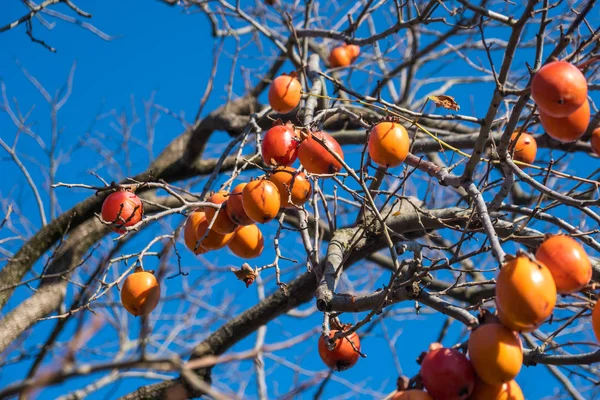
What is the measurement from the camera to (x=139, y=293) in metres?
2.24

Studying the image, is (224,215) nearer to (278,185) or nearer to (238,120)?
(278,185)

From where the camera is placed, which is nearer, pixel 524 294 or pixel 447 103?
pixel 524 294

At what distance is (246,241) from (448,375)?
118 cm

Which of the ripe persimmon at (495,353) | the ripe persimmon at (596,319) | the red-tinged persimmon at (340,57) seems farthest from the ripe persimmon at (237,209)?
the red-tinged persimmon at (340,57)

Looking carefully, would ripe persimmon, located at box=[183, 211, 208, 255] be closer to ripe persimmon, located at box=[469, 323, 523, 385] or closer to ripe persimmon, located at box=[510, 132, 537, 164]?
ripe persimmon, located at box=[469, 323, 523, 385]

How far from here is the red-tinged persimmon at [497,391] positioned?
1.54m

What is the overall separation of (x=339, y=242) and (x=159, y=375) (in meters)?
2.70

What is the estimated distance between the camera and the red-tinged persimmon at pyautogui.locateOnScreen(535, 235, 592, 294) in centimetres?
156

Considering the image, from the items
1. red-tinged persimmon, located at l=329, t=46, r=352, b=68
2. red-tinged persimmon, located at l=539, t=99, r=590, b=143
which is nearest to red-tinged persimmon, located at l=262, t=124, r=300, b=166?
red-tinged persimmon, located at l=539, t=99, r=590, b=143

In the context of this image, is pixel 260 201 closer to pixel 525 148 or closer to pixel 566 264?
pixel 566 264

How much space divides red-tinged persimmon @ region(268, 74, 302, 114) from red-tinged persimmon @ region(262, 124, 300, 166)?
71 cm

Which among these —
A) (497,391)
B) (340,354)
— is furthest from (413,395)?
(340,354)

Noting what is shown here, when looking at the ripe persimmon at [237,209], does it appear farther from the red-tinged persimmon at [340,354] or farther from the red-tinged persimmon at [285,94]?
the red-tinged persimmon at [285,94]

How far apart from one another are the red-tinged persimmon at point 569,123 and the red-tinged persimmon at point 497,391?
0.80 metres
